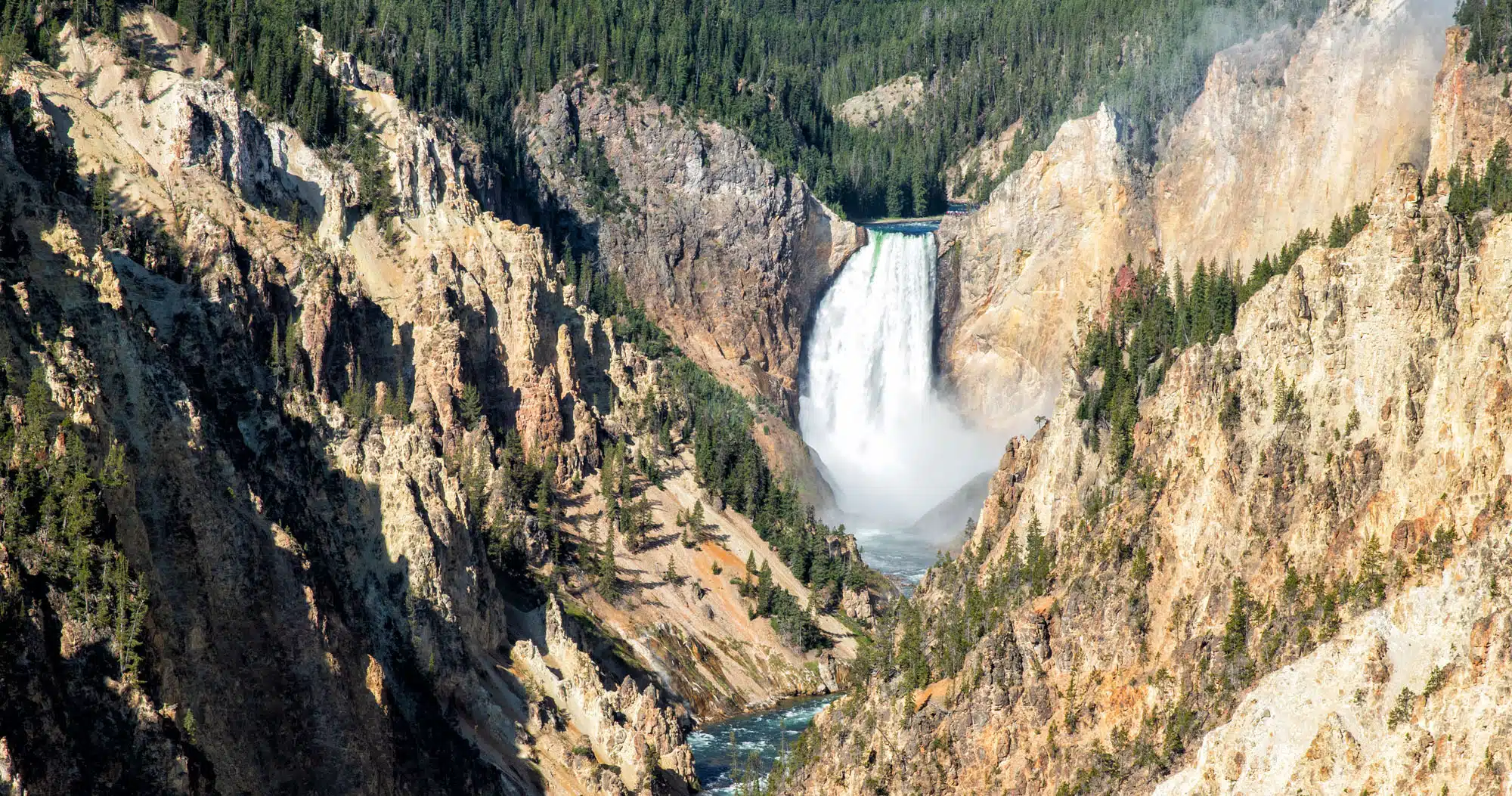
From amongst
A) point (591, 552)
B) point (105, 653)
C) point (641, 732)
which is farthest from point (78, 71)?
A: point (105, 653)

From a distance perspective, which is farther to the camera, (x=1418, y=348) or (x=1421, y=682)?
(x=1418, y=348)

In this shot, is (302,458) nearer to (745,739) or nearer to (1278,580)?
(745,739)

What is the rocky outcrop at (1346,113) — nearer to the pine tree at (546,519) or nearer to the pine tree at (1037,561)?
the pine tree at (1037,561)

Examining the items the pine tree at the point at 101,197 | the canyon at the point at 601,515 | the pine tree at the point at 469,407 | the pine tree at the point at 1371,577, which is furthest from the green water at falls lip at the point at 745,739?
the pine tree at the point at 101,197

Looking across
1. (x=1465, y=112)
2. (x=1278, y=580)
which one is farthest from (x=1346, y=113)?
(x=1278, y=580)

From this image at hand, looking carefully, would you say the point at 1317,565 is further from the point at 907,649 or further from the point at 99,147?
the point at 99,147

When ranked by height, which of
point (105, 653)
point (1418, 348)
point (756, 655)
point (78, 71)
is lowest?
point (756, 655)
